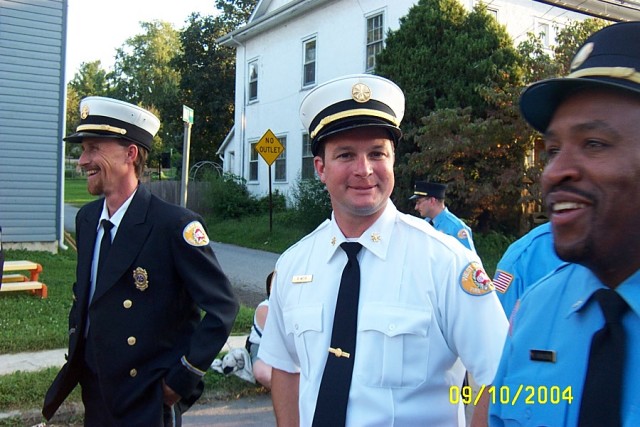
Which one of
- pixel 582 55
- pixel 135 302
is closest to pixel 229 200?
pixel 135 302

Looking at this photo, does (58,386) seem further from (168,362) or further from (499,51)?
(499,51)

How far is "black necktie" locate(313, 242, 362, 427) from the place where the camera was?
2104mm

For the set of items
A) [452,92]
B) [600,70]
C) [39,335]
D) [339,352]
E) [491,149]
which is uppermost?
[452,92]

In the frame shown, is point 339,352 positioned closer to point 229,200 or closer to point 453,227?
point 453,227

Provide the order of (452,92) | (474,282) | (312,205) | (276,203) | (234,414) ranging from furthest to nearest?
(276,203)
(312,205)
(452,92)
(234,414)
(474,282)

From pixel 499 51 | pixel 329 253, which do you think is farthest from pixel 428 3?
pixel 329 253

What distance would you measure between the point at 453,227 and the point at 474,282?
20.0 ft

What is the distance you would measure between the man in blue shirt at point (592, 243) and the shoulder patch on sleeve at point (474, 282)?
58 centimetres

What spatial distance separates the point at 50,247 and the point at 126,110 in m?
11.3

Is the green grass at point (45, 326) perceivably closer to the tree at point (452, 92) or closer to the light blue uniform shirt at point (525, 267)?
the tree at point (452, 92)

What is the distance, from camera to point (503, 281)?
3.48m

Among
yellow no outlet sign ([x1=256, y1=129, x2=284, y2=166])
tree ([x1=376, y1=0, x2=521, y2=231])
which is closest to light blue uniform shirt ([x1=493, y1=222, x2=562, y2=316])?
tree ([x1=376, y1=0, x2=521, y2=231])

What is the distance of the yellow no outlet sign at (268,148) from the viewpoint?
17734mm

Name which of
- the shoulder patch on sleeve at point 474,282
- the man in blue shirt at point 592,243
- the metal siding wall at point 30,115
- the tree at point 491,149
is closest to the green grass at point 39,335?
the metal siding wall at point 30,115
